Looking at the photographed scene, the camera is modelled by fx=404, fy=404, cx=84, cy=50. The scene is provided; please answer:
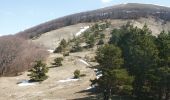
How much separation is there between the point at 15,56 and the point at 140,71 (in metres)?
50.5

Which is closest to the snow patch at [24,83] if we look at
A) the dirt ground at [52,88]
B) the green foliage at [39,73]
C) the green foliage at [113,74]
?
the dirt ground at [52,88]

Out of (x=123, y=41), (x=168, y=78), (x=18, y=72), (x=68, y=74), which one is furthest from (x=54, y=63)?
(x=168, y=78)

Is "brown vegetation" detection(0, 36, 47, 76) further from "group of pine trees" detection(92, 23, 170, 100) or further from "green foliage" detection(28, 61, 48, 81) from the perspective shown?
"group of pine trees" detection(92, 23, 170, 100)

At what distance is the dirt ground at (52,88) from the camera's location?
56.4 metres

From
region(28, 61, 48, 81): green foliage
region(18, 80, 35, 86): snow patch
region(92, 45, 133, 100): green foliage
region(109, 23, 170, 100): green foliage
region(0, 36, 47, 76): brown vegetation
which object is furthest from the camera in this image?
region(0, 36, 47, 76): brown vegetation

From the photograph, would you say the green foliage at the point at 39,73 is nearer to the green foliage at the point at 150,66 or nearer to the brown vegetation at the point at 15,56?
the brown vegetation at the point at 15,56

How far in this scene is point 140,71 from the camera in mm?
49438

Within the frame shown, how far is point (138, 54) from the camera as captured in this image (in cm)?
4969

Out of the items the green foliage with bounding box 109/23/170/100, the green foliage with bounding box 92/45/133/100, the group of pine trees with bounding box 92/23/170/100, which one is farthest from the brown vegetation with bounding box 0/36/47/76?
the green foliage with bounding box 92/45/133/100

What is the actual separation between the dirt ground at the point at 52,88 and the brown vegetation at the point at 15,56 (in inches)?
308

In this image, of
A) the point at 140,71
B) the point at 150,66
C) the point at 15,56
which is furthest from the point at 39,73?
the point at 150,66

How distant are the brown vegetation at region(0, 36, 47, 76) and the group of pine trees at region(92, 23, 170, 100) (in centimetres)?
4318

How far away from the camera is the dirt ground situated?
185 feet

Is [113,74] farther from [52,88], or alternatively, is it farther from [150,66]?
[52,88]
